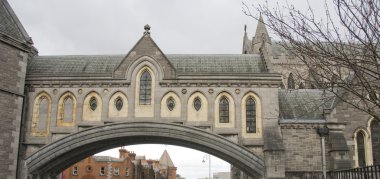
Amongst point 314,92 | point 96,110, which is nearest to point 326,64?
point 96,110

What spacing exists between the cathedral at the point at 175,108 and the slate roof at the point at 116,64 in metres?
0.62

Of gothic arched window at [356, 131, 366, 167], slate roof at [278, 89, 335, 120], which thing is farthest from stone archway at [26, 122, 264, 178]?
gothic arched window at [356, 131, 366, 167]

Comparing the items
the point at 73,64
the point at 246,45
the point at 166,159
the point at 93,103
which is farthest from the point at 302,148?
the point at 166,159

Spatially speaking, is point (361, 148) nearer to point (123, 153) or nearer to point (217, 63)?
point (217, 63)

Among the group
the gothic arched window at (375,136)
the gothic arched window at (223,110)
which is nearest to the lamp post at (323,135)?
the gothic arched window at (375,136)

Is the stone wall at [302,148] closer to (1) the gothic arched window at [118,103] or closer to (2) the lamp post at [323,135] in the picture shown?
(2) the lamp post at [323,135]

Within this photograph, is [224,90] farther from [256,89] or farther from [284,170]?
[284,170]

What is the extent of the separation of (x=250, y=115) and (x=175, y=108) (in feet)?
11.4

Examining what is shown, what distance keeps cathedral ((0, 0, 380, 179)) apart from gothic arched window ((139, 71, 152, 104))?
5 cm

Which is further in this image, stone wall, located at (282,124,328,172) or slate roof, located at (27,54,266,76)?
slate roof, located at (27,54,266,76)

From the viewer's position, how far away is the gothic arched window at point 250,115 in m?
20.5

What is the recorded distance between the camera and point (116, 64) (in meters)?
22.6

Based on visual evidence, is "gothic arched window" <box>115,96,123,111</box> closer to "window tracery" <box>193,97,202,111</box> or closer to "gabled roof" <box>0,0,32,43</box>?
"window tracery" <box>193,97,202,111</box>

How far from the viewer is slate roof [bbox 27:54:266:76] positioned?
21812mm
